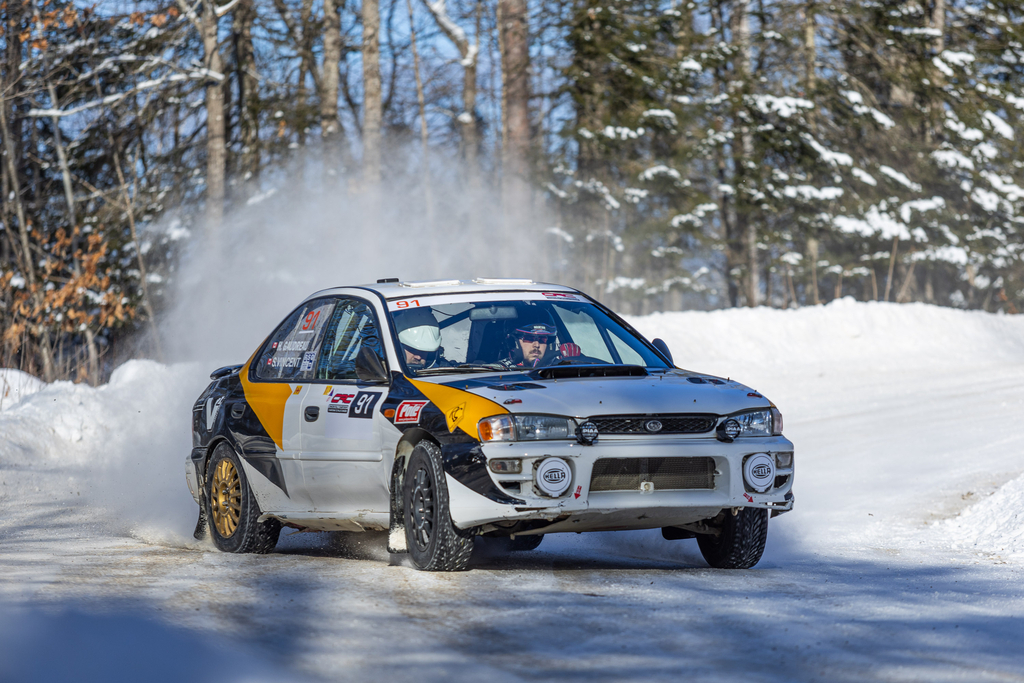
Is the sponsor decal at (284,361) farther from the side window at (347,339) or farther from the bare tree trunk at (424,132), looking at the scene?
the bare tree trunk at (424,132)

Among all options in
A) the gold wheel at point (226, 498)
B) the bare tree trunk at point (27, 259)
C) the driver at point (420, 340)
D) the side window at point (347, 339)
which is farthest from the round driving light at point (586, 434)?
the bare tree trunk at point (27, 259)

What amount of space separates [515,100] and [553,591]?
971 inches

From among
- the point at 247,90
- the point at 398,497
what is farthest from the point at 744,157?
the point at 398,497

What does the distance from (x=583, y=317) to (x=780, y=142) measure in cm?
2540

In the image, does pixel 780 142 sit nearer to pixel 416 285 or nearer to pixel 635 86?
pixel 635 86

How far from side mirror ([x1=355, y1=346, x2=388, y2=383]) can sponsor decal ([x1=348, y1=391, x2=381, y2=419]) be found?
0.28 ft

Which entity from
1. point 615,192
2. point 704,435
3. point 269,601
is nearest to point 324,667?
point 269,601

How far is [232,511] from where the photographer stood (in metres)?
7.33

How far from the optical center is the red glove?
6.55 metres

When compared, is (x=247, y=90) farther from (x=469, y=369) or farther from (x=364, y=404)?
(x=469, y=369)

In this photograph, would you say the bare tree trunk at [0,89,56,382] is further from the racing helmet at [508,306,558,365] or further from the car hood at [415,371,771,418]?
the car hood at [415,371,771,418]

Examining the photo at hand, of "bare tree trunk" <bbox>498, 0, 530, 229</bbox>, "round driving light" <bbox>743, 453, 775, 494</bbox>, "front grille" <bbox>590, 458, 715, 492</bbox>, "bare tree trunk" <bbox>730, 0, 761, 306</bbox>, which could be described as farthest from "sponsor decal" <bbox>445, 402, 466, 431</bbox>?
"bare tree trunk" <bbox>730, 0, 761, 306</bbox>

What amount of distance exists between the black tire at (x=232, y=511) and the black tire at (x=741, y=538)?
8.46 feet

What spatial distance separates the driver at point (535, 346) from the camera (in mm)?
6402
